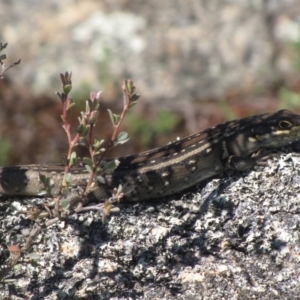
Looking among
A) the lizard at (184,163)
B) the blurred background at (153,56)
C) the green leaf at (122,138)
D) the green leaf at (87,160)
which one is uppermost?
the blurred background at (153,56)

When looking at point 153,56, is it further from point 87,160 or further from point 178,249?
point 87,160

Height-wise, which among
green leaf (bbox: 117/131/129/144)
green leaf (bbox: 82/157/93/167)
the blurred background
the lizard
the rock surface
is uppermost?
the blurred background

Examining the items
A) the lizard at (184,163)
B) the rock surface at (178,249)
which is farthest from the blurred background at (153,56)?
the rock surface at (178,249)

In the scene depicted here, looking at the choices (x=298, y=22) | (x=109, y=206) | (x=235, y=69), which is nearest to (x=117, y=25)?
(x=235, y=69)

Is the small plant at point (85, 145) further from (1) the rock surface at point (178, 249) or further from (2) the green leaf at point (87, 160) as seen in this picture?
(1) the rock surface at point (178, 249)

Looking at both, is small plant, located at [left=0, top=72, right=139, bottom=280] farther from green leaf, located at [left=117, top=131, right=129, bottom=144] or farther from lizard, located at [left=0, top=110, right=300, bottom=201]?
lizard, located at [left=0, top=110, right=300, bottom=201]

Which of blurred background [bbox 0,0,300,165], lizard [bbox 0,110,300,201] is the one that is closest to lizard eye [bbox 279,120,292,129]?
lizard [bbox 0,110,300,201]

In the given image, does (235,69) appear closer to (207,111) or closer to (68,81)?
(207,111)
